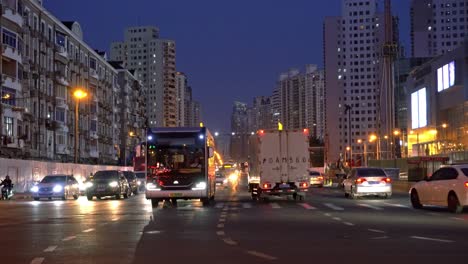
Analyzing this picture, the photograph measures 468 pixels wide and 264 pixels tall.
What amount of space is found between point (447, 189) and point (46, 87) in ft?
177

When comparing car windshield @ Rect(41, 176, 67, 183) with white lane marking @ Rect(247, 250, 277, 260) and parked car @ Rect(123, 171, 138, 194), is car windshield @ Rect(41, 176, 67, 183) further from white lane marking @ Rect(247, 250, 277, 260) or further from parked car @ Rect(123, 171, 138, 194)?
white lane marking @ Rect(247, 250, 277, 260)

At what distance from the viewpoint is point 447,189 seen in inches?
1007

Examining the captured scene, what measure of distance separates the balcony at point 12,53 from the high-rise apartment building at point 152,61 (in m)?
122

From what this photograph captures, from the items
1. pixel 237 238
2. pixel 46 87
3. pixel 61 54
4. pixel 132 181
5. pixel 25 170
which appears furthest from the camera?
pixel 61 54

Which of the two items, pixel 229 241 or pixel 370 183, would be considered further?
pixel 370 183

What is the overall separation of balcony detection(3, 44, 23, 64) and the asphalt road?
34672 millimetres

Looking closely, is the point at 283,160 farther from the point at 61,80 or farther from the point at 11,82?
the point at 61,80

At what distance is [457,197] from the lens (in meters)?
24.8

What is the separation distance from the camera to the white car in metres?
24.7

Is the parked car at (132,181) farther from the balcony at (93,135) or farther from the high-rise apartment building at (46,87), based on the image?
the balcony at (93,135)

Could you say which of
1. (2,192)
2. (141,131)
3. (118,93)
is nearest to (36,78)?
(2,192)

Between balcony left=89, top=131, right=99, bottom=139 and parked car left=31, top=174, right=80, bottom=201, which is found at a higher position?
balcony left=89, top=131, right=99, bottom=139

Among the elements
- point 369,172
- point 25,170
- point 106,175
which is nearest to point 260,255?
Result: point 369,172

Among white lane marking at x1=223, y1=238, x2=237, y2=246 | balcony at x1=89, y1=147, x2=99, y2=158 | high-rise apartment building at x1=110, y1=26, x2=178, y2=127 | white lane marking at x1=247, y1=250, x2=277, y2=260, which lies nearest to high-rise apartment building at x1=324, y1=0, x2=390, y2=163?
high-rise apartment building at x1=110, y1=26, x2=178, y2=127
